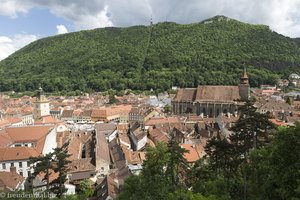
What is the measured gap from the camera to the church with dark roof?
9306 cm

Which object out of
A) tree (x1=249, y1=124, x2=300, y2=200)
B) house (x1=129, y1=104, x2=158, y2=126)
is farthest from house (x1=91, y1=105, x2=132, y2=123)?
tree (x1=249, y1=124, x2=300, y2=200)

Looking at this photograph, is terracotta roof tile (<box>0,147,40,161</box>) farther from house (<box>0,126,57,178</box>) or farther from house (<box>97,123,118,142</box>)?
house (<box>97,123,118,142</box>)

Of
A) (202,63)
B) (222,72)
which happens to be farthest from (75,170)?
(202,63)

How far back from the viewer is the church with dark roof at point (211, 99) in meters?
93.1

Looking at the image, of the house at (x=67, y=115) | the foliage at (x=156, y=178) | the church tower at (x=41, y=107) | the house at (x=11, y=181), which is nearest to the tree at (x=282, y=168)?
the foliage at (x=156, y=178)

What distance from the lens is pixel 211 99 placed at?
315 ft

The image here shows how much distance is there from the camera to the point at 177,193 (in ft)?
66.5

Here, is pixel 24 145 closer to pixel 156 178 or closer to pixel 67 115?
pixel 156 178

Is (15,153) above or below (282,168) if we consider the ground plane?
below

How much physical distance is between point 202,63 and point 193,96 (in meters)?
96.0

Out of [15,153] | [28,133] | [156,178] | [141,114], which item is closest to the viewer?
[156,178]

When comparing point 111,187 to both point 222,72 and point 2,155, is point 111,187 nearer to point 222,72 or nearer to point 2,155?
point 2,155

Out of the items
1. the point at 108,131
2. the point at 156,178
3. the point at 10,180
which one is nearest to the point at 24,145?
the point at 10,180

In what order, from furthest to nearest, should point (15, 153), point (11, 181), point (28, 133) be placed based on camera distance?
point (28, 133)
point (15, 153)
point (11, 181)
